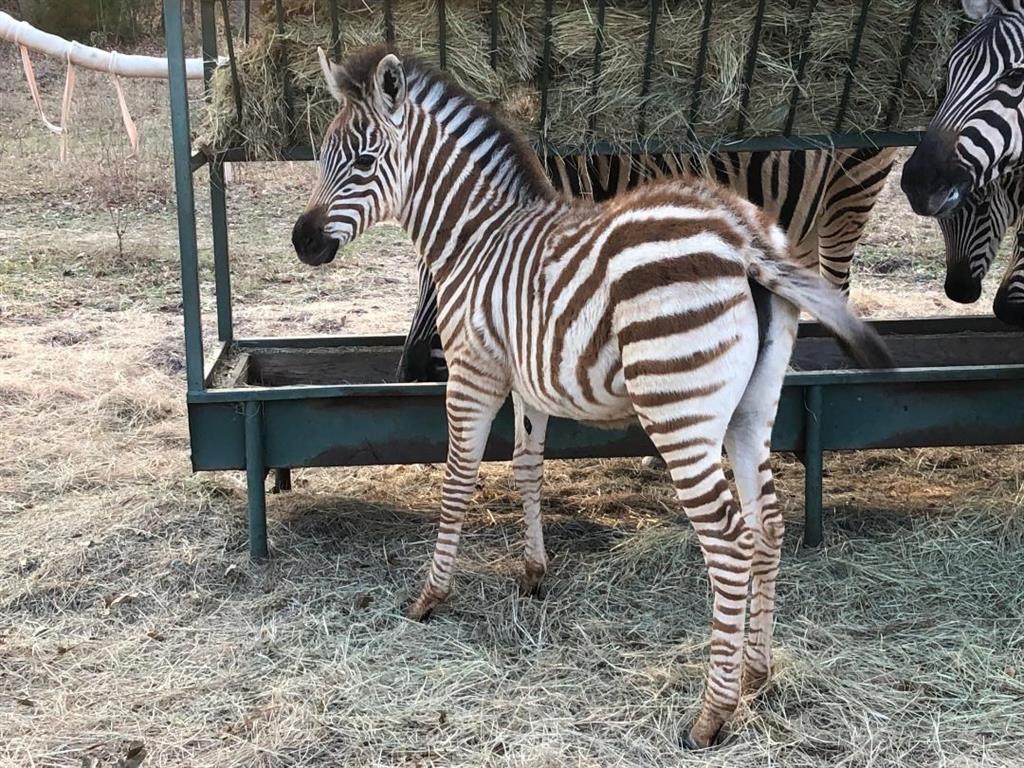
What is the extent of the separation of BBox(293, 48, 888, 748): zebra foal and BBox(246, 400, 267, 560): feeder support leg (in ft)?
2.89

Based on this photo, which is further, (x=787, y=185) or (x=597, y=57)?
(x=787, y=185)

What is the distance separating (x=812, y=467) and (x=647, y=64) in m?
2.07

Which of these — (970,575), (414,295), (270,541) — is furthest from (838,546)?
(414,295)

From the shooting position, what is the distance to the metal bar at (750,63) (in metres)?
4.87

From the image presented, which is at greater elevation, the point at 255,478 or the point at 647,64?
the point at 647,64

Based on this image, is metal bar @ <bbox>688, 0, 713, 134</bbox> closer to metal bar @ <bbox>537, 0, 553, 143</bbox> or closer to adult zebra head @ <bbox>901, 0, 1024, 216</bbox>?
metal bar @ <bbox>537, 0, 553, 143</bbox>

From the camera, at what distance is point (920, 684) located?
13.6 feet

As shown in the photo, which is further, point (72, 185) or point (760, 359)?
point (72, 185)

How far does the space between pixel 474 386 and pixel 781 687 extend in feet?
5.55

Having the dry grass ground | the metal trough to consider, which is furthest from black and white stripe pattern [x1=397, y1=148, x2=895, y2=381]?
the dry grass ground

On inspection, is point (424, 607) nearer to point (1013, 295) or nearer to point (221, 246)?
point (221, 246)

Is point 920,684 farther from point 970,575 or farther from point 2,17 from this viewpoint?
point 2,17

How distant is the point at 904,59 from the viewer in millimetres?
5062

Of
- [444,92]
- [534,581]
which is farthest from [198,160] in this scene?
[534,581]
